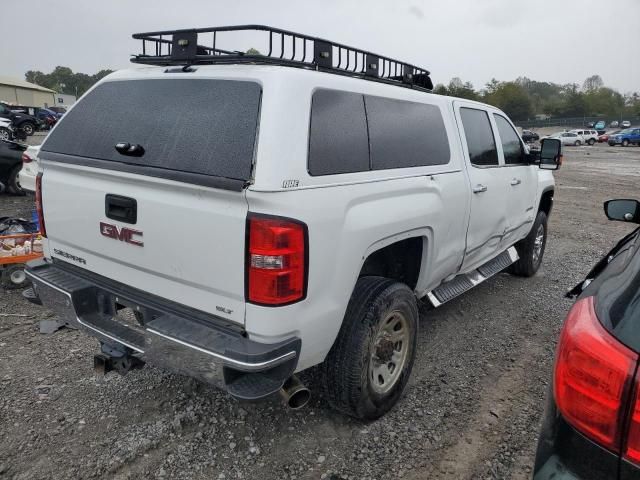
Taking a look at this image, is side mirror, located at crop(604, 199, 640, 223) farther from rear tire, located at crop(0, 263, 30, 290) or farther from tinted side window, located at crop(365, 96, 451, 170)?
rear tire, located at crop(0, 263, 30, 290)

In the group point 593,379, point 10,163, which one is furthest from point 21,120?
point 593,379

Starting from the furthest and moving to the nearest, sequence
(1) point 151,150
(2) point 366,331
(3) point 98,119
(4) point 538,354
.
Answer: (4) point 538,354 < (3) point 98,119 < (2) point 366,331 < (1) point 151,150

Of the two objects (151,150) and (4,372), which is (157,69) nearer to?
(151,150)

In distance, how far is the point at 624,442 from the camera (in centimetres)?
131

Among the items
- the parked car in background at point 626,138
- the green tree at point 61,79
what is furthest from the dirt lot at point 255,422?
the green tree at point 61,79

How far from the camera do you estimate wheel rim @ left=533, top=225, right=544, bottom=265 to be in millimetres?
6133

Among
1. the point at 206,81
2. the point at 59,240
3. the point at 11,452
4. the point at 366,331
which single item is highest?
the point at 206,81

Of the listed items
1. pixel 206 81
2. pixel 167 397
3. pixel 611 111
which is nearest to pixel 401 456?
pixel 167 397

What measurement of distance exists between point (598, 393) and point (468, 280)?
122 inches

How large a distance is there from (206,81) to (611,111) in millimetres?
118816

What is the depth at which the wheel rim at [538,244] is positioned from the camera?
6.13 metres

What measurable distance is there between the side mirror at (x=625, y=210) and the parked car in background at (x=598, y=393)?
1.58 m

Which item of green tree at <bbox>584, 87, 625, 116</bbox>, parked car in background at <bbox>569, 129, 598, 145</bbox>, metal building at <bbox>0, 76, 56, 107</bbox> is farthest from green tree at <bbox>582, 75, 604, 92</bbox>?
metal building at <bbox>0, 76, 56, 107</bbox>

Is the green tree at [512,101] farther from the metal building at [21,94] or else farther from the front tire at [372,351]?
the front tire at [372,351]
